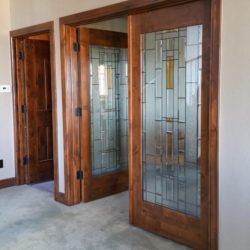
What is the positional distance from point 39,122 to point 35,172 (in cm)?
72

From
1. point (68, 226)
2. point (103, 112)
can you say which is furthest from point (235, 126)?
point (103, 112)

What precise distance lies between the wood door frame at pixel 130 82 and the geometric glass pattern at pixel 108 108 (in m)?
0.27

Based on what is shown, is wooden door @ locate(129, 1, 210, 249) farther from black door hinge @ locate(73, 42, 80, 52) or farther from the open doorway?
the open doorway

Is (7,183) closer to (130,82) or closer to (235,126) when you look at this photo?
(130,82)

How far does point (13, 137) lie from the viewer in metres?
4.83

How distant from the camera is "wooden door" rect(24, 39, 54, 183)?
4895 mm

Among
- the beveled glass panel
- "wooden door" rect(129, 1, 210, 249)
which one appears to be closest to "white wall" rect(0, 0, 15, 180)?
"wooden door" rect(129, 1, 210, 249)

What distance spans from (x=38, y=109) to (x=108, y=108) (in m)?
1.25

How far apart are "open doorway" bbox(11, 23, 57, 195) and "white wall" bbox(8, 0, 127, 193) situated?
1.00ft

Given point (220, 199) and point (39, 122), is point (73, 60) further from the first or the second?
point (220, 199)

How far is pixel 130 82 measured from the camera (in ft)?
10.8

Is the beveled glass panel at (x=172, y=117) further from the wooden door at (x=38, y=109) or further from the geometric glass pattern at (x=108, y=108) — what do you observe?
the wooden door at (x=38, y=109)

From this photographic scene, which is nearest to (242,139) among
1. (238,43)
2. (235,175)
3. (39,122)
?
(235,175)

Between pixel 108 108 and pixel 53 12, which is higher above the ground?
pixel 53 12
